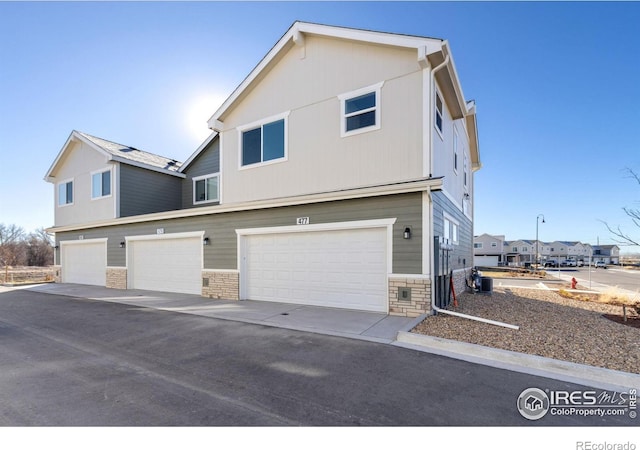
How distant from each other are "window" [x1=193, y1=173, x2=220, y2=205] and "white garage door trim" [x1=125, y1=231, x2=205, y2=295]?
140 inches

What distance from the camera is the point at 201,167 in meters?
16.5

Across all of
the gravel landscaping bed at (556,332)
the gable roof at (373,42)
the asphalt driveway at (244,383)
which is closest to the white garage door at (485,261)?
the gravel landscaping bed at (556,332)

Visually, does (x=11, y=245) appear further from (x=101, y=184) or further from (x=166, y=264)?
(x=166, y=264)

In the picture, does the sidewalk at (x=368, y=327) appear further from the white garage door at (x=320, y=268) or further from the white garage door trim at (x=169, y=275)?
the white garage door trim at (x=169, y=275)

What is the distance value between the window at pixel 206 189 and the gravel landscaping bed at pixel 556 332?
12.3m

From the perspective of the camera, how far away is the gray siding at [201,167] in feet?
51.7

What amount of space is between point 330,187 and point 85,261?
15.6m

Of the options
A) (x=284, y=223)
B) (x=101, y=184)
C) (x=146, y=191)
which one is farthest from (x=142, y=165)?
(x=284, y=223)

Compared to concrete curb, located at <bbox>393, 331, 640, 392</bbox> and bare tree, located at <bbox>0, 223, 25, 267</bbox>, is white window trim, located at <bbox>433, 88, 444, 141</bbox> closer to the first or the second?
concrete curb, located at <bbox>393, 331, 640, 392</bbox>

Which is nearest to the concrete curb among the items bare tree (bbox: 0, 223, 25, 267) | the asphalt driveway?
the asphalt driveway

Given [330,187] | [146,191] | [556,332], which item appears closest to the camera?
[556,332]
